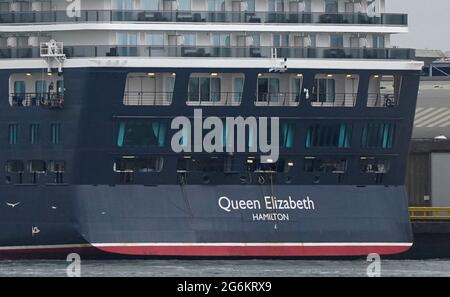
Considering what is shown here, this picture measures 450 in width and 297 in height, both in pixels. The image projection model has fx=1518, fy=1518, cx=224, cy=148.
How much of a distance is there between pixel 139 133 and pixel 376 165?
296 inches

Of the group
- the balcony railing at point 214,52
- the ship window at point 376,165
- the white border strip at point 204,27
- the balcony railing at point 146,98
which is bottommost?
the ship window at point 376,165

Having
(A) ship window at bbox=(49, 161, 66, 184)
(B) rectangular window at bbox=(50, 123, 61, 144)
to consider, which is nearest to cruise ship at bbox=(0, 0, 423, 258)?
(B) rectangular window at bbox=(50, 123, 61, 144)

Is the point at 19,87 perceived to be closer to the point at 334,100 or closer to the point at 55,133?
the point at 55,133

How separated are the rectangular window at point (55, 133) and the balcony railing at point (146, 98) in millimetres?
2119

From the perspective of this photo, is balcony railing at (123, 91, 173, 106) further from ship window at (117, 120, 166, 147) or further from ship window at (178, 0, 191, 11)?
→ ship window at (178, 0, 191, 11)

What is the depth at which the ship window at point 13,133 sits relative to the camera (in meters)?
45.1

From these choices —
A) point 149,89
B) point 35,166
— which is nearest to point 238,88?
point 149,89

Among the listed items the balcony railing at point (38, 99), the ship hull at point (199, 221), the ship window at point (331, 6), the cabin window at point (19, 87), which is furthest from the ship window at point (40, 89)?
the ship window at point (331, 6)

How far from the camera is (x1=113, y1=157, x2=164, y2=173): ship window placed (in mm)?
44625

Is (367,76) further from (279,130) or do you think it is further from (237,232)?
(237,232)

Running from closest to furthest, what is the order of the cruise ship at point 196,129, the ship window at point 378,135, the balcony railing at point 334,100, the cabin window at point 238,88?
the cruise ship at point 196,129, the cabin window at point 238,88, the balcony railing at point 334,100, the ship window at point 378,135

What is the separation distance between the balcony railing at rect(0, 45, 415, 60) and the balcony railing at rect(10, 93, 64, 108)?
1176mm

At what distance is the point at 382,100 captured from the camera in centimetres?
4650

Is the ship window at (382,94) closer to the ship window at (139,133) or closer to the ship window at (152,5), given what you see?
the ship window at (139,133)
